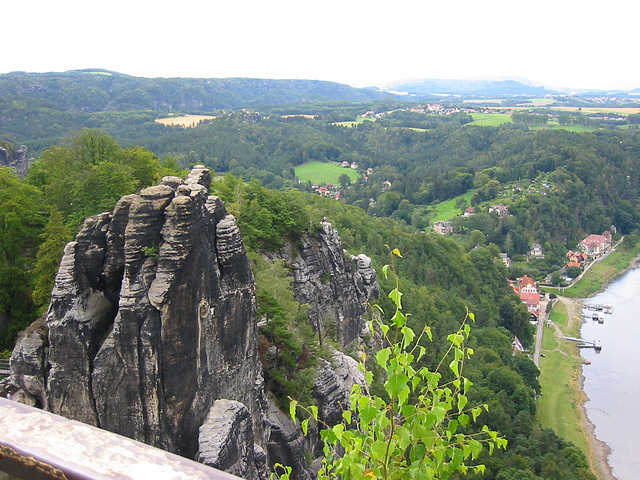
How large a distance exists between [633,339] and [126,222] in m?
69.5

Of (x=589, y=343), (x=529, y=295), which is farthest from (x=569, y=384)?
(x=529, y=295)

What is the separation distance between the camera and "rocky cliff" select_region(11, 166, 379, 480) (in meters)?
15.5

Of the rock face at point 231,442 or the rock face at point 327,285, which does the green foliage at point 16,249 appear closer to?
the rock face at point 231,442

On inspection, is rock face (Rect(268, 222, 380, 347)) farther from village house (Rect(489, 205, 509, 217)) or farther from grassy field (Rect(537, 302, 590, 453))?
village house (Rect(489, 205, 509, 217))

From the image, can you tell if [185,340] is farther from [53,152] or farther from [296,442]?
[53,152]

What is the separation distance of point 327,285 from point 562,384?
3318 centimetres

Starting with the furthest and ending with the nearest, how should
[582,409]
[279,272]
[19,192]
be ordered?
1. [582,409]
2. [279,272]
3. [19,192]

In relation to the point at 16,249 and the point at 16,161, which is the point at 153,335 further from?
the point at 16,161

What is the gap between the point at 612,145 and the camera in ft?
511

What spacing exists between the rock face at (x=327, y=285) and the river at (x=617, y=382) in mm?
23434

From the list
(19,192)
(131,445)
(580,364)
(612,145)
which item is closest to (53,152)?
(19,192)

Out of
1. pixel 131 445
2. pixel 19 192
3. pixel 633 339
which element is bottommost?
pixel 633 339

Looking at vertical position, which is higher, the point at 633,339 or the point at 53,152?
the point at 53,152

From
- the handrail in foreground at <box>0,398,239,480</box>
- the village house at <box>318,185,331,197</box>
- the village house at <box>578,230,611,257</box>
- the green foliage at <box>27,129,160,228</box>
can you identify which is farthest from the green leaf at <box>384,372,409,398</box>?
the village house at <box>318,185,331,197</box>
